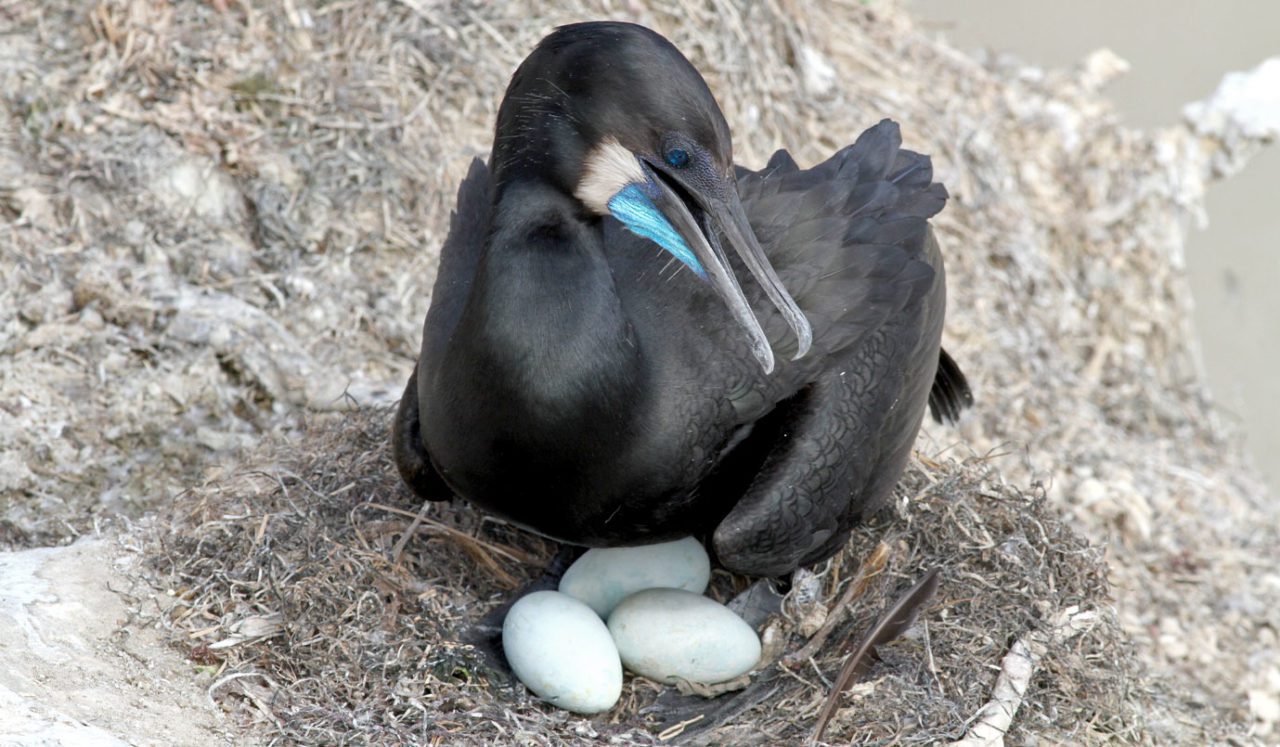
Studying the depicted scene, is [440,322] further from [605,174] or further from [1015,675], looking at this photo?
[1015,675]

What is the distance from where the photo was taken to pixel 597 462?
129 inches

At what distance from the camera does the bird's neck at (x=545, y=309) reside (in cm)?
315

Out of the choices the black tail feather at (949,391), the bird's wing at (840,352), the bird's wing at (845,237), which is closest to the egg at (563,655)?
the bird's wing at (840,352)

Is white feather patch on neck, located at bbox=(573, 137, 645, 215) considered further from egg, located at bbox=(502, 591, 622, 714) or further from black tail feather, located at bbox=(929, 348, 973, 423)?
black tail feather, located at bbox=(929, 348, 973, 423)

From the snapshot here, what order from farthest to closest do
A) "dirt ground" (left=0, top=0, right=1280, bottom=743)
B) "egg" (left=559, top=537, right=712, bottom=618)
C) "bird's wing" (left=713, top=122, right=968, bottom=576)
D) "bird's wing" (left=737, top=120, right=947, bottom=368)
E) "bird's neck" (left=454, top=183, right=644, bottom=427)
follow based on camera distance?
"dirt ground" (left=0, top=0, right=1280, bottom=743) → "egg" (left=559, top=537, right=712, bottom=618) → "bird's wing" (left=737, top=120, right=947, bottom=368) → "bird's wing" (left=713, top=122, right=968, bottom=576) → "bird's neck" (left=454, top=183, right=644, bottom=427)

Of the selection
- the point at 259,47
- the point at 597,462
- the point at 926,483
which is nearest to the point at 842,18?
the point at 259,47

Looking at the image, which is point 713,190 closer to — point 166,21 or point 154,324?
point 154,324

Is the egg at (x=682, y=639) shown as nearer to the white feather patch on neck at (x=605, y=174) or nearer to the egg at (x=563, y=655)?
the egg at (x=563, y=655)

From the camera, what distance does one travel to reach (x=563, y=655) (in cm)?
335

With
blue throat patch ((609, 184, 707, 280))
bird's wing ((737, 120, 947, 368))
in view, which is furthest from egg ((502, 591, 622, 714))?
blue throat patch ((609, 184, 707, 280))

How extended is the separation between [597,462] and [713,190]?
2.33 feet

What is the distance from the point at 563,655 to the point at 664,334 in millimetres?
781

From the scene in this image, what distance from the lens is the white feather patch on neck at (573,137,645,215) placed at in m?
2.98

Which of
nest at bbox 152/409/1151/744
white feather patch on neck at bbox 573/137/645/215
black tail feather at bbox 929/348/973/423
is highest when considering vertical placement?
white feather patch on neck at bbox 573/137/645/215
